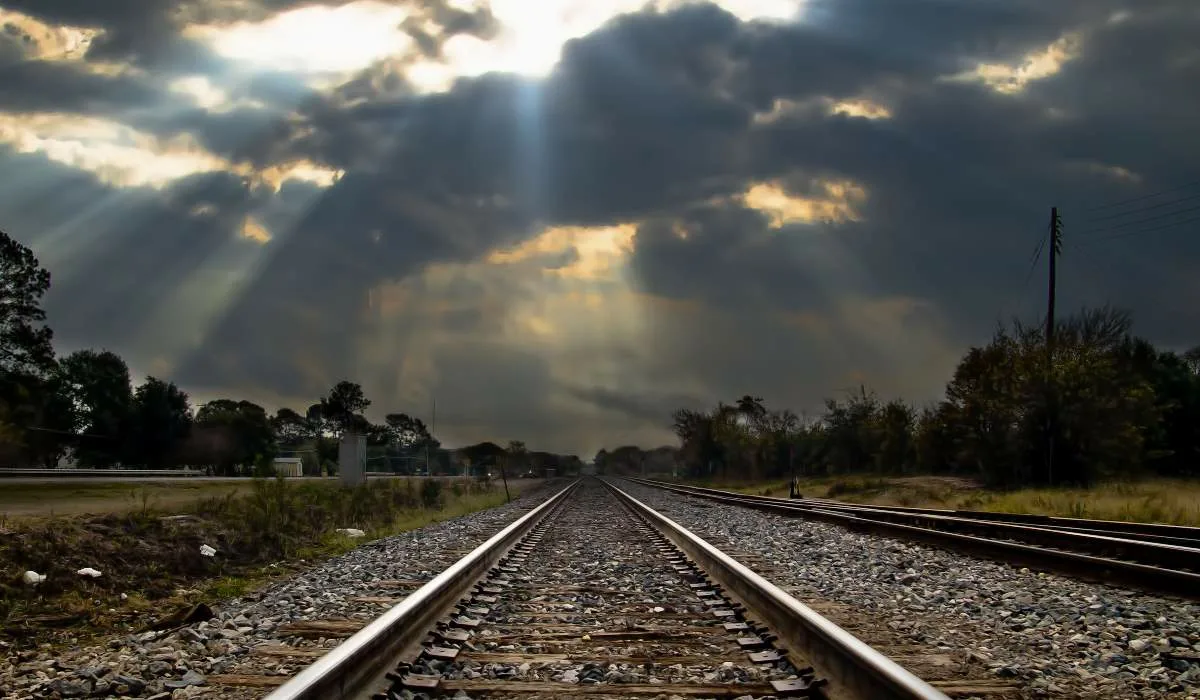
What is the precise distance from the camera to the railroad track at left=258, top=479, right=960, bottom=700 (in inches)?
156

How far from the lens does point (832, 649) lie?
424cm

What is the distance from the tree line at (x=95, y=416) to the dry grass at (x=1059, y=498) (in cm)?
3174

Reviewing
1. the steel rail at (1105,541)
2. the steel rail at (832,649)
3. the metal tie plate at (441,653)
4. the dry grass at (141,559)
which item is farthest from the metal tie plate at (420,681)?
the steel rail at (1105,541)

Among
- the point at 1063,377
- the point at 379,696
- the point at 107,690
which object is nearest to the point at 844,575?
the point at 379,696

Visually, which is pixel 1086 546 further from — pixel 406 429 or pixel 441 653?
pixel 406 429

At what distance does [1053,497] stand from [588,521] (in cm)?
1681

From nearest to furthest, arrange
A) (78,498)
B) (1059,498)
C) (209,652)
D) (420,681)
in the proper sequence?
1. (420,681)
2. (209,652)
3. (78,498)
4. (1059,498)

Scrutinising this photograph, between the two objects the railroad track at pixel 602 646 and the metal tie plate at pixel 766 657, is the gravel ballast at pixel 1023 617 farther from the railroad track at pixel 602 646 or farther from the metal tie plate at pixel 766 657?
the metal tie plate at pixel 766 657

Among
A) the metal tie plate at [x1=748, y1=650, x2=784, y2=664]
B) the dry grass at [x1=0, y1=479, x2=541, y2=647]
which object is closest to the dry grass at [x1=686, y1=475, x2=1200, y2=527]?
the metal tie plate at [x1=748, y1=650, x2=784, y2=664]

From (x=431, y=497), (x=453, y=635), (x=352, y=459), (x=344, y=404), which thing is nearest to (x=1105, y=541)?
(x=453, y=635)

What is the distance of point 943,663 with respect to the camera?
4.64 metres

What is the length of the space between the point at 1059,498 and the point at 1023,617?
23.7 metres

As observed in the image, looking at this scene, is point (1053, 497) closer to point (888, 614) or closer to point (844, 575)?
point (844, 575)

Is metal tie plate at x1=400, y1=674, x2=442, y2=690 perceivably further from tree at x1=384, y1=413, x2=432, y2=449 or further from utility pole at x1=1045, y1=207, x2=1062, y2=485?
tree at x1=384, y1=413, x2=432, y2=449
